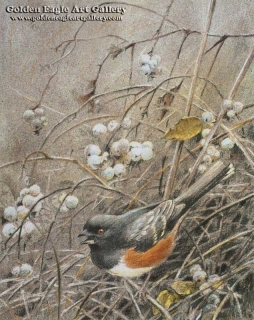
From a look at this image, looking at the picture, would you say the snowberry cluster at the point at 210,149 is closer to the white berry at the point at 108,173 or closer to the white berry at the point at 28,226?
the white berry at the point at 108,173

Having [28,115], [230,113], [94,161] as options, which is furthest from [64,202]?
[230,113]

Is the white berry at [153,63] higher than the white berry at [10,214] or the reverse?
higher

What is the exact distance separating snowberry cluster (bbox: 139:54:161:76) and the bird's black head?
1.19 ft

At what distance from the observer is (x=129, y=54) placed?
43.8 inches

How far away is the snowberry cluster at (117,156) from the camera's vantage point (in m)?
1.14

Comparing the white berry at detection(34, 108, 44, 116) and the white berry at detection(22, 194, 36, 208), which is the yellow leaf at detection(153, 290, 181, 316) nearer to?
the white berry at detection(22, 194, 36, 208)

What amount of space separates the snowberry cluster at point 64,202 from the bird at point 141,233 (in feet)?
0.20

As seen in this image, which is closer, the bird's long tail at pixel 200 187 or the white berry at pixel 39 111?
the white berry at pixel 39 111

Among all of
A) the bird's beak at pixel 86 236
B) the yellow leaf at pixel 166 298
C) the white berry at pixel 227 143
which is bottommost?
the yellow leaf at pixel 166 298

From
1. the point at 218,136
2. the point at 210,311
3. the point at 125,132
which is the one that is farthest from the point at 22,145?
the point at 210,311

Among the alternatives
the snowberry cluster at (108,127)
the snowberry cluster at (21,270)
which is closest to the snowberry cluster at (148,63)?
the snowberry cluster at (108,127)

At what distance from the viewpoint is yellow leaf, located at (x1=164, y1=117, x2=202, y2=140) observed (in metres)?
1.16

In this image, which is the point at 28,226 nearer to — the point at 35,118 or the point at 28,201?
the point at 28,201

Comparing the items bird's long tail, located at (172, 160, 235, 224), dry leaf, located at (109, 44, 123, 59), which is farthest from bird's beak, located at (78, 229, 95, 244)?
dry leaf, located at (109, 44, 123, 59)
